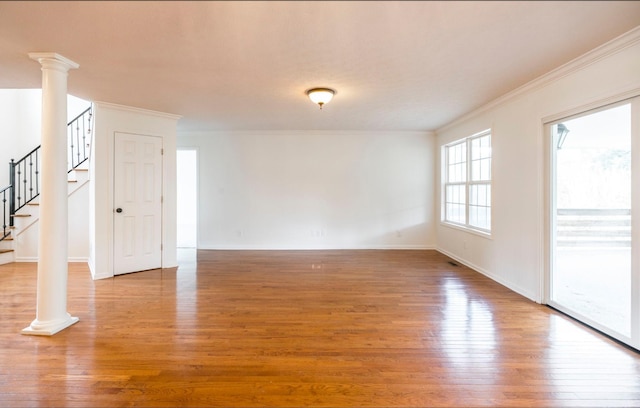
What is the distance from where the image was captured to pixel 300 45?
8.48 feet

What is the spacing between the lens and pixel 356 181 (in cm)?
664

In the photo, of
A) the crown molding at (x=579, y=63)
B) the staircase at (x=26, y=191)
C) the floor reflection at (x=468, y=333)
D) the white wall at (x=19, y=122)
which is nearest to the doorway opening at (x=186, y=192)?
the staircase at (x=26, y=191)

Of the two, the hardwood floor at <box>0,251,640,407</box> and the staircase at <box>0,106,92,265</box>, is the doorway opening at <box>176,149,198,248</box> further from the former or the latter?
the hardwood floor at <box>0,251,640,407</box>

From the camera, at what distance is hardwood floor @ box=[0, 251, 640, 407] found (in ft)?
6.19

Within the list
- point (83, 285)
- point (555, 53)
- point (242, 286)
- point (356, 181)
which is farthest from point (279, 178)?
point (555, 53)

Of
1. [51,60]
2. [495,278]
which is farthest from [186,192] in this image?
[495,278]

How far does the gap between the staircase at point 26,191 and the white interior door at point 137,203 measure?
1292 mm

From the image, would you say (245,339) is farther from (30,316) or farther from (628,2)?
(628,2)

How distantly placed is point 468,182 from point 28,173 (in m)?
8.38

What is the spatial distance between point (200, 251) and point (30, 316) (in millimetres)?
3305

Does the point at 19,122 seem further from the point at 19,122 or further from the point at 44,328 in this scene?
the point at 44,328

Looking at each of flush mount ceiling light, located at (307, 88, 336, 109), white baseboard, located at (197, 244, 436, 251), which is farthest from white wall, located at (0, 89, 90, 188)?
flush mount ceiling light, located at (307, 88, 336, 109)

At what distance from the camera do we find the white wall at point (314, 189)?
6555 millimetres

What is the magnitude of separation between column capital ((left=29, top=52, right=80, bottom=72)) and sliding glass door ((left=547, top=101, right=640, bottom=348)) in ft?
15.9
